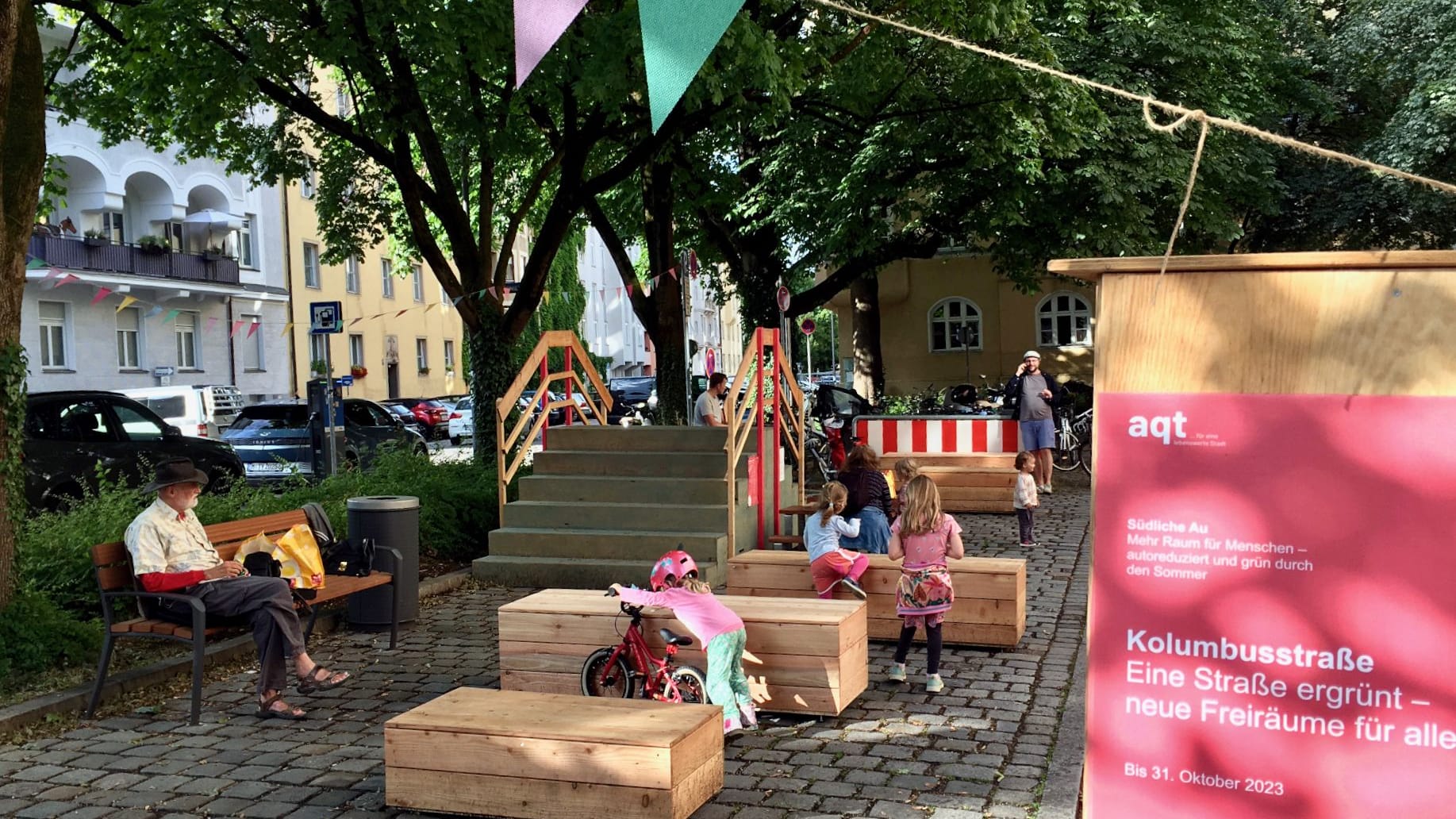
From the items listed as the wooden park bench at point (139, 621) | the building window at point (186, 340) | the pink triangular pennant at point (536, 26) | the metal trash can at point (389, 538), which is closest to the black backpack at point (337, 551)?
the metal trash can at point (389, 538)

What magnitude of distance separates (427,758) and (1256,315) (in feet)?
12.1

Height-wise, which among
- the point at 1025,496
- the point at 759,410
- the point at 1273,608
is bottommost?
the point at 1025,496

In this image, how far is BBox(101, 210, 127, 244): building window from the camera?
3812 cm

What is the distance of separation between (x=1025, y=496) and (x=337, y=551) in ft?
22.9

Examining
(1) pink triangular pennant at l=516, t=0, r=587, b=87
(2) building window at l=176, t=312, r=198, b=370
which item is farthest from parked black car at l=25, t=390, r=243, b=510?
(2) building window at l=176, t=312, r=198, b=370

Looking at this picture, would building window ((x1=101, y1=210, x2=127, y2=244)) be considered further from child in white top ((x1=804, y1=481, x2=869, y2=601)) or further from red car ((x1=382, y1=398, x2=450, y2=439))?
child in white top ((x1=804, y1=481, x2=869, y2=601))

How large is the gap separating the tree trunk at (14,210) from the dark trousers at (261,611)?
58.7 inches

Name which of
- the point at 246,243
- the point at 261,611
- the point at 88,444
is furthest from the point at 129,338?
the point at 261,611

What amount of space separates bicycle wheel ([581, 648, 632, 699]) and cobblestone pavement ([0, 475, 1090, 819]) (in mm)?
698

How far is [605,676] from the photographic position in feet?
22.2

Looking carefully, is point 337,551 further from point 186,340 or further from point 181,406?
point 186,340

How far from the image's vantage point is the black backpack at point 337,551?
29.4ft

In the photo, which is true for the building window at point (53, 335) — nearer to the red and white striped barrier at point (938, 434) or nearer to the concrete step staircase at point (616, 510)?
the red and white striped barrier at point (938, 434)

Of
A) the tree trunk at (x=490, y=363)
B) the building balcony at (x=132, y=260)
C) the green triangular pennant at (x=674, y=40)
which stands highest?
the building balcony at (x=132, y=260)
